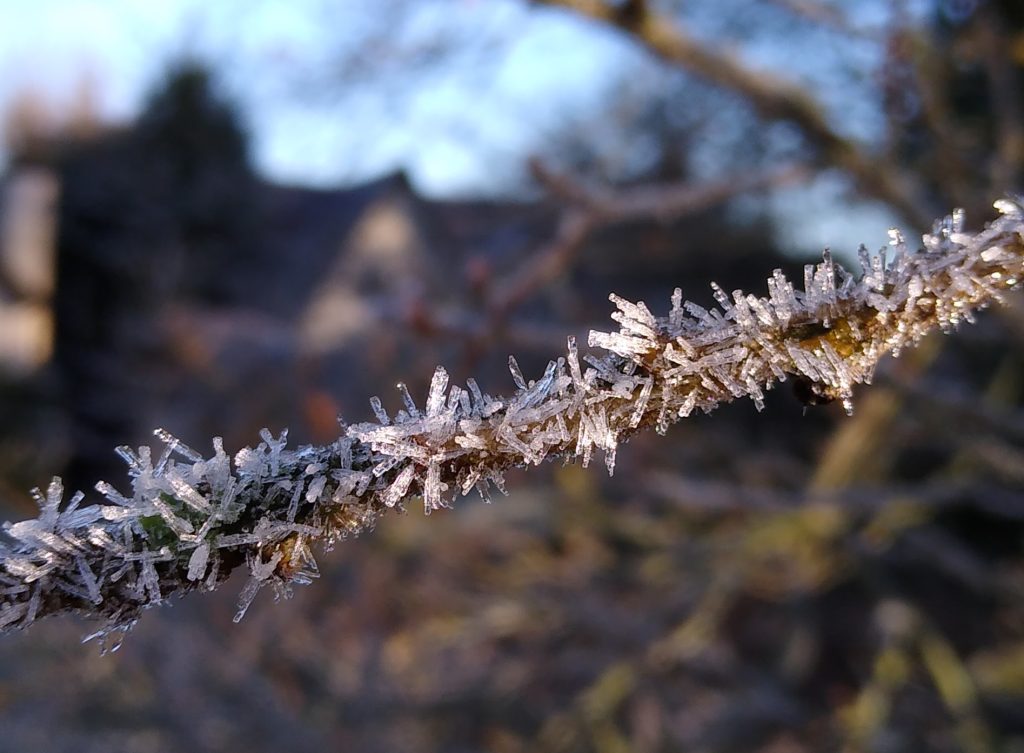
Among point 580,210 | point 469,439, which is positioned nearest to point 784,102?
point 580,210

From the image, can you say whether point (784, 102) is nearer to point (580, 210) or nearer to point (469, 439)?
point (580, 210)

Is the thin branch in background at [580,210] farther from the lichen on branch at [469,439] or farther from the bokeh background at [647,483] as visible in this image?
the lichen on branch at [469,439]

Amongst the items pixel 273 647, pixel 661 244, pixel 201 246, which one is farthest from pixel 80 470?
pixel 661 244

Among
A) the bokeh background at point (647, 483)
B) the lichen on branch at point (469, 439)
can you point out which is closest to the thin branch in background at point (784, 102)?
the bokeh background at point (647, 483)

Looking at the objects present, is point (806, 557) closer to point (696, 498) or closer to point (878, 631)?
point (878, 631)

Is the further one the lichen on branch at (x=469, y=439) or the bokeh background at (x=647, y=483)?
the bokeh background at (x=647, y=483)

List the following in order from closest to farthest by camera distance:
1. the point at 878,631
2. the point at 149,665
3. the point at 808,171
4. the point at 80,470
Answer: the point at 808,171, the point at 149,665, the point at 878,631, the point at 80,470

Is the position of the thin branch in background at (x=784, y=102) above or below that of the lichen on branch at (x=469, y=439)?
above

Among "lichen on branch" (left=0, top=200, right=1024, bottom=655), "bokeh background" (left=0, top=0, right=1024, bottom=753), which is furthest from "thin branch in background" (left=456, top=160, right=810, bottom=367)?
"lichen on branch" (left=0, top=200, right=1024, bottom=655)

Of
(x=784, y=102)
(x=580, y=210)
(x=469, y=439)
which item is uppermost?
(x=784, y=102)
